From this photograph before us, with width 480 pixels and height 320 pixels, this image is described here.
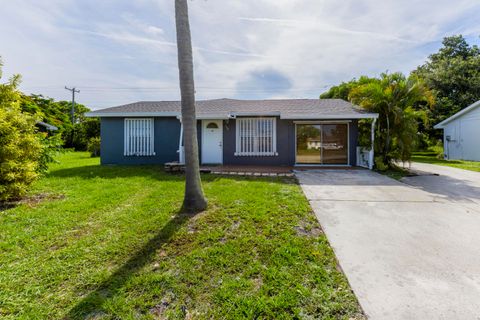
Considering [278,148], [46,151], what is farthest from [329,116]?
[46,151]

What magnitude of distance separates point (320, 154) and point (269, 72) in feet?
26.4

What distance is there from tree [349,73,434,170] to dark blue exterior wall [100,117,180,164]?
9.23 m

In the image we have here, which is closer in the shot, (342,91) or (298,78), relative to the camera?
(298,78)

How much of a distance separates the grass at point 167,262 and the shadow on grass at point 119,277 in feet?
0.04

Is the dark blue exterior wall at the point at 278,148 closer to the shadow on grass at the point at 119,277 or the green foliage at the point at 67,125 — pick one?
the shadow on grass at the point at 119,277

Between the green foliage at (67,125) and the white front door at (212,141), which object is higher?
the green foliage at (67,125)

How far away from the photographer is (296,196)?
577 centimetres

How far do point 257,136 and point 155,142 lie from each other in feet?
17.5

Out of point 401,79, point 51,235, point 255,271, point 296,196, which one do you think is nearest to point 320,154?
point 401,79

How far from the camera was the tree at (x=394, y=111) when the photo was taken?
9.57m

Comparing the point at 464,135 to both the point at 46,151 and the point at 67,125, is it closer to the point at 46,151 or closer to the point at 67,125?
the point at 46,151

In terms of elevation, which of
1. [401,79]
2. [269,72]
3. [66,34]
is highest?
[269,72]

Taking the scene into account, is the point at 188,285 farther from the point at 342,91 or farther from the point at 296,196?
the point at 342,91

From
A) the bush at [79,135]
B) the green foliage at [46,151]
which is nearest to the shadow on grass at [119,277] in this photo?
the green foliage at [46,151]
